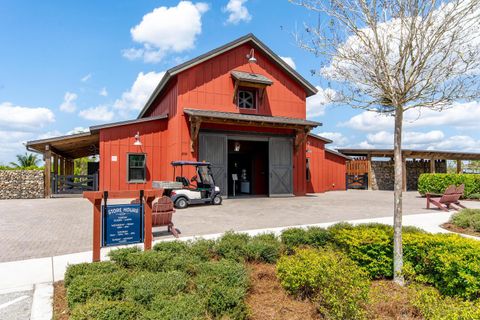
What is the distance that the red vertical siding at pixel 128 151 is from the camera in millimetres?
14648

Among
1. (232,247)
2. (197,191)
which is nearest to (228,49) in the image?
(197,191)

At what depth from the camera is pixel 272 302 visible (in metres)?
3.55

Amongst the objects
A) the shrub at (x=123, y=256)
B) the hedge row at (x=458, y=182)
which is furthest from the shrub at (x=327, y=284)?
the hedge row at (x=458, y=182)

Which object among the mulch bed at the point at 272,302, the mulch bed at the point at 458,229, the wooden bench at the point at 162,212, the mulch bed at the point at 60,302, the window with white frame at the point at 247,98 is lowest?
the mulch bed at the point at 458,229

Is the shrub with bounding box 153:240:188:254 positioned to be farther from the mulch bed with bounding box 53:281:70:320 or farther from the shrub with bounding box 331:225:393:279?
the shrub with bounding box 331:225:393:279

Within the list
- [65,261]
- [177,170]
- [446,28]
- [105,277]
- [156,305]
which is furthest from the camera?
[177,170]

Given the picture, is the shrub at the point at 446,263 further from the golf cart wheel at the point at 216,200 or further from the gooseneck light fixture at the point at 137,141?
the gooseneck light fixture at the point at 137,141

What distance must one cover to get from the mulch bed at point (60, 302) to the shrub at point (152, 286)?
27.2 inches

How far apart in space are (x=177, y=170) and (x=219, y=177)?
2086mm

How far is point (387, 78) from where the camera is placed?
421cm

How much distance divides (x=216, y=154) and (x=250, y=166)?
5833mm

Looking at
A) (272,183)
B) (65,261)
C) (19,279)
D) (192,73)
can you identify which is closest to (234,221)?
(65,261)

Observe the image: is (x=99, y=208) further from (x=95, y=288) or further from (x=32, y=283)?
(x=95, y=288)

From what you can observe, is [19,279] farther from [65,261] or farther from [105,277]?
[105,277]
